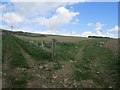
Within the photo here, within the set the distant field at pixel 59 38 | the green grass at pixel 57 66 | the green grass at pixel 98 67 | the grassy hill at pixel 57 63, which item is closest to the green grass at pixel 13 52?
the grassy hill at pixel 57 63

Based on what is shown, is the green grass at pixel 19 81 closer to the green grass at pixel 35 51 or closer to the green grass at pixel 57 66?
the green grass at pixel 57 66

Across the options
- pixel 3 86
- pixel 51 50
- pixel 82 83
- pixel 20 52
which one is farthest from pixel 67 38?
pixel 3 86

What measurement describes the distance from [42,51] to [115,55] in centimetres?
642

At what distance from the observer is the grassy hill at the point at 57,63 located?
17672 millimetres

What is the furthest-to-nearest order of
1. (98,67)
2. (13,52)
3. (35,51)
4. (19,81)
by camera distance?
(35,51), (13,52), (98,67), (19,81)

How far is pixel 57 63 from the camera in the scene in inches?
807

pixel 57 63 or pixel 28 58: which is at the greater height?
pixel 28 58

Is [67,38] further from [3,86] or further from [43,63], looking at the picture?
[3,86]

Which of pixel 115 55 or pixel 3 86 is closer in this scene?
pixel 3 86

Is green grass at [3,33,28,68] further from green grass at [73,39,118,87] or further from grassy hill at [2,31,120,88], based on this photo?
green grass at [73,39,118,87]

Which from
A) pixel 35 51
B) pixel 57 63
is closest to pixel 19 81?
pixel 57 63

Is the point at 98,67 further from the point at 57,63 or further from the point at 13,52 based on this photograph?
the point at 13,52

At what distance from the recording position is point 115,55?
75.7 feet

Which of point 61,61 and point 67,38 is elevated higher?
point 67,38
